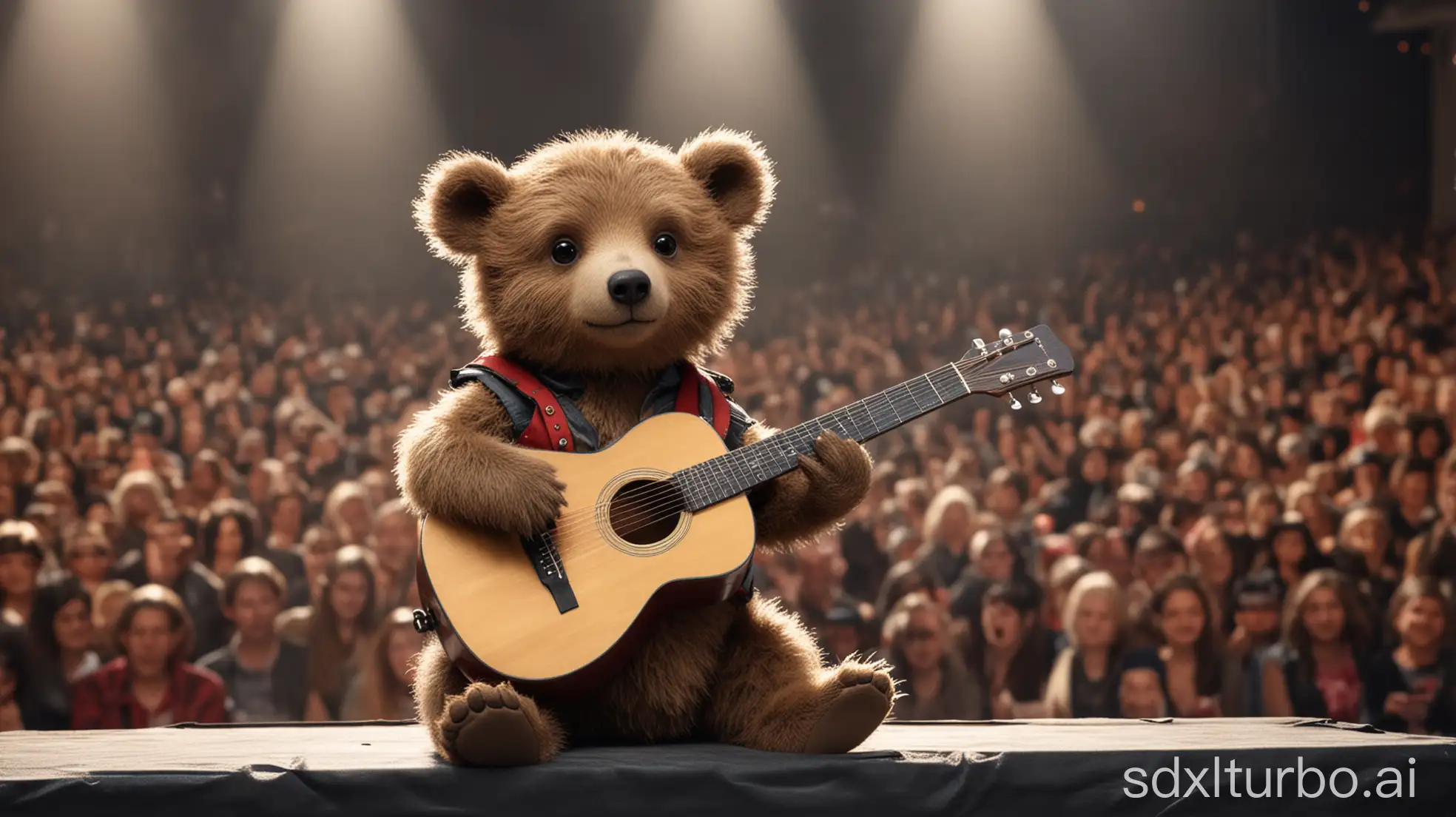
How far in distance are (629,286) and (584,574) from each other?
0.41 metres

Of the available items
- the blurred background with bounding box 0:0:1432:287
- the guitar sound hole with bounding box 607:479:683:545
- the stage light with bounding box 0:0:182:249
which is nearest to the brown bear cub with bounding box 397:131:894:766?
the guitar sound hole with bounding box 607:479:683:545

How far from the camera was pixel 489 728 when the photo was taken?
1604 mm

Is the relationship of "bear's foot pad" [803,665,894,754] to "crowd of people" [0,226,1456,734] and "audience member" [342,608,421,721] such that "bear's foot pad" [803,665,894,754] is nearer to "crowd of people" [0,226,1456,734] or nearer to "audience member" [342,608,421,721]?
"crowd of people" [0,226,1456,734]

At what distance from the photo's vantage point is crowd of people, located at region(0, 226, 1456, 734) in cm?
462

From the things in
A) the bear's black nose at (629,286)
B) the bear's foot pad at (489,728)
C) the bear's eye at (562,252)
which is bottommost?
the bear's foot pad at (489,728)

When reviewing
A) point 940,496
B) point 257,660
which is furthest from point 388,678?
point 940,496

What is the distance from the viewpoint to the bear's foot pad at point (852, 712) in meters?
1.71

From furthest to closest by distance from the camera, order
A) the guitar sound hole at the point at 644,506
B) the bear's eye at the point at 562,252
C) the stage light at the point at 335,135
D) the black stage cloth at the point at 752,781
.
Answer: the stage light at the point at 335,135 < the bear's eye at the point at 562,252 < the guitar sound hole at the point at 644,506 < the black stage cloth at the point at 752,781

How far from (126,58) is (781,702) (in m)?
5.40

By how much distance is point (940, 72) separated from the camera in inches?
240

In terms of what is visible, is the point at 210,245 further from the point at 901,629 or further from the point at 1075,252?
the point at 1075,252

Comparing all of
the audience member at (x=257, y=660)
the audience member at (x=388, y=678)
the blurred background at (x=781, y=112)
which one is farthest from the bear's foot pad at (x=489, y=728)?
the blurred background at (x=781, y=112)

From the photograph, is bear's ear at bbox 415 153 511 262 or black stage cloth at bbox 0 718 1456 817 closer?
black stage cloth at bbox 0 718 1456 817

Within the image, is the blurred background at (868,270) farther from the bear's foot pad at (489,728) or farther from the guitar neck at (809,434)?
the bear's foot pad at (489,728)
